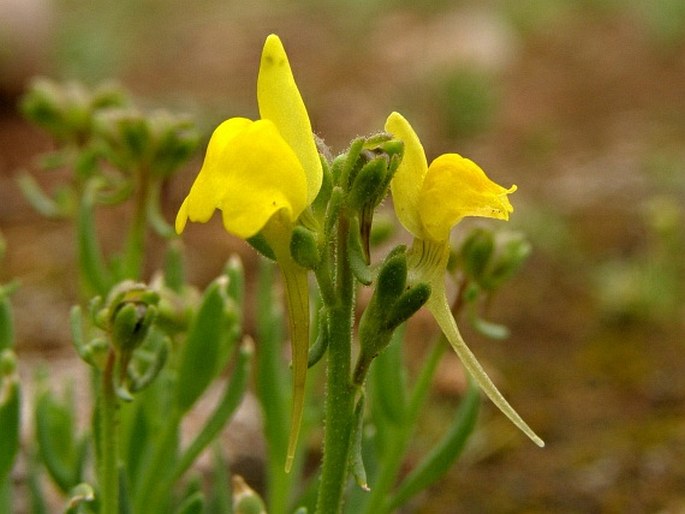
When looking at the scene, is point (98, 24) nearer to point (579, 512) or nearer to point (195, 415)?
A: point (195, 415)

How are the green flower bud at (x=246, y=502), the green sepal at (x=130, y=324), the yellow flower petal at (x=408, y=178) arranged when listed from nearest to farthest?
1. the yellow flower petal at (x=408, y=178)
2. the green sepal at (x=130, y=324)
3. the green flower bud at (x=246, y=502)

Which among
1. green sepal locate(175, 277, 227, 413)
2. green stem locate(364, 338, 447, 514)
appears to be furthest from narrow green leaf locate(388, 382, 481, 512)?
green sepal locate(175, 277, 227, 413)

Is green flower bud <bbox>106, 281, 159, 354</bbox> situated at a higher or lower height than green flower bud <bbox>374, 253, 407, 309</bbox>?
lower

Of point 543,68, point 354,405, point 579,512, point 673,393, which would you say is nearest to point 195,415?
point 579,512

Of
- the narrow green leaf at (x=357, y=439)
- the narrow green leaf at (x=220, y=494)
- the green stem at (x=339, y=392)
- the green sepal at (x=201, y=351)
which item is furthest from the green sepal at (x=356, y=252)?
the narrow green leaf at (x=220, y=494)

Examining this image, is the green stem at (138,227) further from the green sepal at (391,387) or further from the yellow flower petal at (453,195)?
the yellow flower petal at (453,195)

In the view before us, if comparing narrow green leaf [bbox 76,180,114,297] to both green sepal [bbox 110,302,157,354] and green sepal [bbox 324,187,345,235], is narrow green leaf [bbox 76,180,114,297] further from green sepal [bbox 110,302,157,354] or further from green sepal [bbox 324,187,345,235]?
green sepal [bbox 324,187,345,235]
